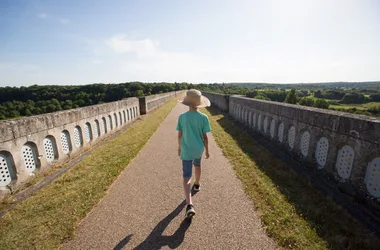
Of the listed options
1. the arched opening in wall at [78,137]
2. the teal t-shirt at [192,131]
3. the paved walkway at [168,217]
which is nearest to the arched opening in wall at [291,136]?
the paved walkway at [168,217]

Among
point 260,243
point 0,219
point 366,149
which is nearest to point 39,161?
point 0,219

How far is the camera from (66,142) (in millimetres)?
6465

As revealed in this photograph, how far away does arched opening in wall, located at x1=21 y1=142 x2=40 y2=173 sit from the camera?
4723 mm

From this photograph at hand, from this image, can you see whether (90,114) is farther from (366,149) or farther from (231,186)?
(366,149)

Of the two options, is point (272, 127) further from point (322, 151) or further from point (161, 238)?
point (161, 238)

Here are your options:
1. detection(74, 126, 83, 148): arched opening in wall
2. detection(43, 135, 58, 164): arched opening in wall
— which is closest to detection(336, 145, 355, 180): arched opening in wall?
detection(43, 135, 58, 164): arched opening in wall

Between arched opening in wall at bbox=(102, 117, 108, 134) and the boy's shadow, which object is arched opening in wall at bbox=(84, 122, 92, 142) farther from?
the boy's shadow

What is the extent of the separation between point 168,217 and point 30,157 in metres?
3.97

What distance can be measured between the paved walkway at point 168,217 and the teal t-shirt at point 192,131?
1.07 m

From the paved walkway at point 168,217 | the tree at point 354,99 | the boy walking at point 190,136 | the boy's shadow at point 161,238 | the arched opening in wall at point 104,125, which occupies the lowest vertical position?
the tree at point 354,99

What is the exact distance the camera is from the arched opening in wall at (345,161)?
3896mm

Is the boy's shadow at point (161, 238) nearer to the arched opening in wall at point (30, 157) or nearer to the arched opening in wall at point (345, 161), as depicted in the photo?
the arched opening in wall at point (345, 161)

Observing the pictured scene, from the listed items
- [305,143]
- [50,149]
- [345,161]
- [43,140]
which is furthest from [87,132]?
[345,161]

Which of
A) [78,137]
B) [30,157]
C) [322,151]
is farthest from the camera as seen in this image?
[78,137]
